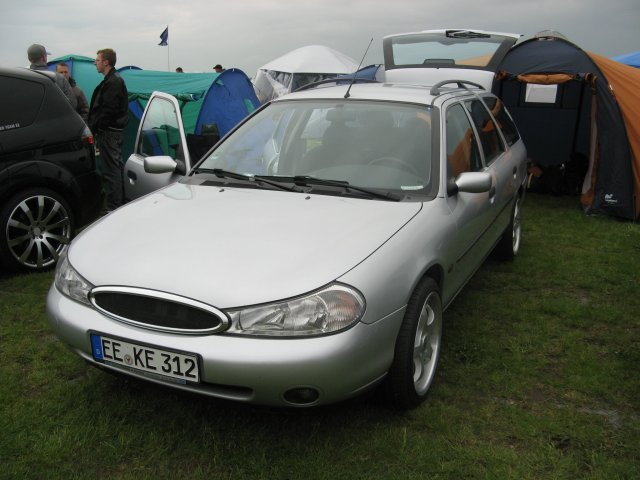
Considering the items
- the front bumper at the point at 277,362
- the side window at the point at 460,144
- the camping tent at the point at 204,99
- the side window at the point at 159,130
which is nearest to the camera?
the front bumper at the point at 277,362

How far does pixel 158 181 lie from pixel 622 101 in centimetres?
585

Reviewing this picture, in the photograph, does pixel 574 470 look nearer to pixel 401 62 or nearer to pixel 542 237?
pixel 542 237

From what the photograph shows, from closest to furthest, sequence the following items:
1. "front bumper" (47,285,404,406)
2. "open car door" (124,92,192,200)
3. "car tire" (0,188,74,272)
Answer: "front bumper" (47,285,404,406) < "car tire" (0,188,74,272) < "open car door" (124,92,192,200)

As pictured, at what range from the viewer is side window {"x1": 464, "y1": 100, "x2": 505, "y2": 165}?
4.32 metres

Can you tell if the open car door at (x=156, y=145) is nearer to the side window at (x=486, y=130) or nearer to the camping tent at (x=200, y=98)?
the side window at (x=486, y=130)

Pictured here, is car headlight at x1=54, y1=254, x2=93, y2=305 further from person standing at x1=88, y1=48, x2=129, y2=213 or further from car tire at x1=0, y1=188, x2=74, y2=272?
person standing at x1=88, y1=48, x2=129, y2=213

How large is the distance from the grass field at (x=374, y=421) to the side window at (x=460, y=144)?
107 cm

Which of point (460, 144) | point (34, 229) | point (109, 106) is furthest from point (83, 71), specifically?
point (460, 144)

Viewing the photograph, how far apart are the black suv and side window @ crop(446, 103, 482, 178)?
10.4 feet

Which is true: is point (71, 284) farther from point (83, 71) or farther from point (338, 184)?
point (83, 71)

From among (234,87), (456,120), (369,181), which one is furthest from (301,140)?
(234,87)

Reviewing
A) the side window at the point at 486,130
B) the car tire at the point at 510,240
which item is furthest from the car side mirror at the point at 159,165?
the car tire at the point at 510,240

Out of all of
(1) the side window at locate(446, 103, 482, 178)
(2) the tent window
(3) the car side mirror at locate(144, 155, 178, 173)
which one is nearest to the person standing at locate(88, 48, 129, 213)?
(3) the car side mirror at locate(144, 155, 178, 173)

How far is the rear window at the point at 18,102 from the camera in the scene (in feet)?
15.6
